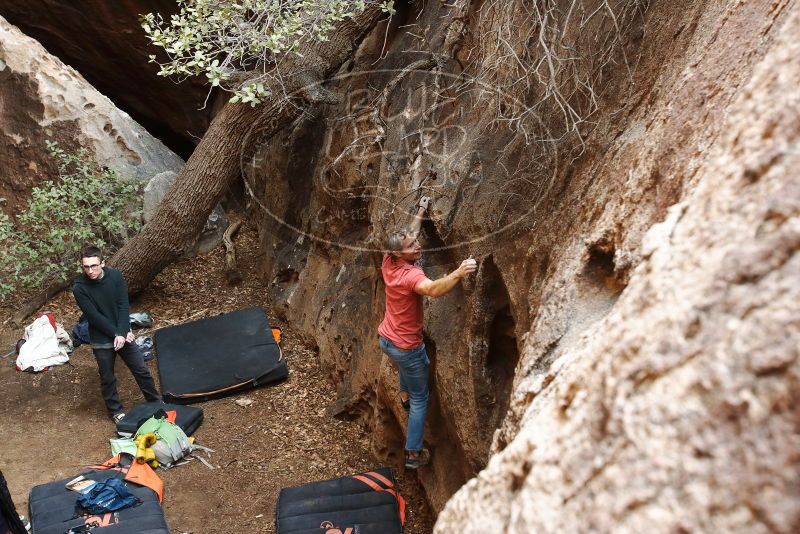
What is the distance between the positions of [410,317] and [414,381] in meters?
0.49

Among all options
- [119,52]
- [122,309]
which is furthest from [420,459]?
[119,52]

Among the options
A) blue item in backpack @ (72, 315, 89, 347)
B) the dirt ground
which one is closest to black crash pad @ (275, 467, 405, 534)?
the dirt ground

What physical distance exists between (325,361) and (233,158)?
2.50 metres

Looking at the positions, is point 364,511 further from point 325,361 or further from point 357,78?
point 357,78

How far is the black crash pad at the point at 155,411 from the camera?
5.93m

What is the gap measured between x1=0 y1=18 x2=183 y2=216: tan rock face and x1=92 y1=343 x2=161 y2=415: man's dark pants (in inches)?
129

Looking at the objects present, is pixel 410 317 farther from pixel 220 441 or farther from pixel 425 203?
pixel 220 441

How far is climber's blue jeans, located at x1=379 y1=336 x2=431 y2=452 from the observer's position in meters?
4.63

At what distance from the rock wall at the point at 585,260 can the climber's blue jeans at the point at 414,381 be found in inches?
4.9

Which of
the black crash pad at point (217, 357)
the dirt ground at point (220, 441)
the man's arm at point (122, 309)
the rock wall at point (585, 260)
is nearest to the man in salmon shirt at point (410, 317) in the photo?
the rock wall at point (585, 260)

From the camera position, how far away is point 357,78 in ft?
24.9

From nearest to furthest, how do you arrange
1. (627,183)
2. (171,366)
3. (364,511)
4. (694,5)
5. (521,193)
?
(627,183)
(694,5)
(521,193)
(364,511)
(171,366)

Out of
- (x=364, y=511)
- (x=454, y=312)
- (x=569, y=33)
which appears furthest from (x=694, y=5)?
(x=364, y=511)

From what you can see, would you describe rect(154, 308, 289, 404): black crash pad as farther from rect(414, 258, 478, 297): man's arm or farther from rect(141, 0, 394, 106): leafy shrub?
rect(414, 258, 478, 297): man's arm
